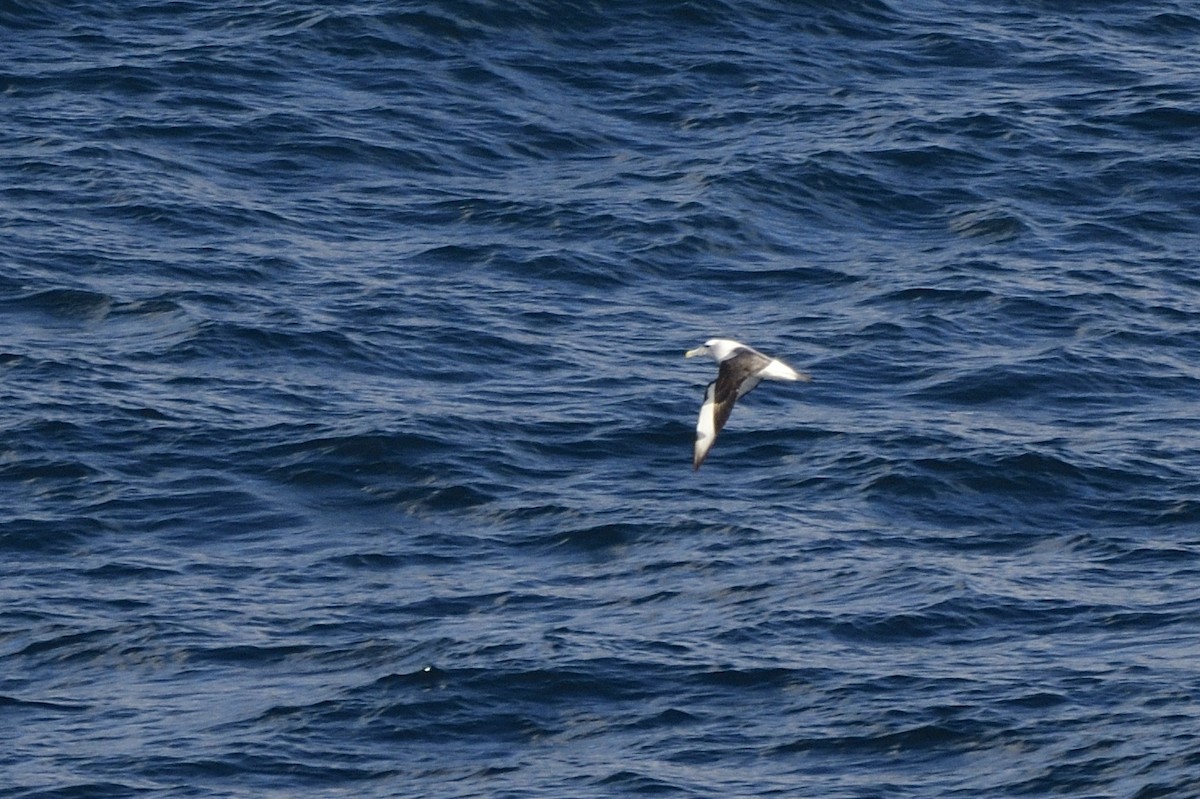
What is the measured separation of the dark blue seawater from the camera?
106 ft

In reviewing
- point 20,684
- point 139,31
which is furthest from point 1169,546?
point 139,31

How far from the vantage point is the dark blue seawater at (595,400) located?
3231 centimetres

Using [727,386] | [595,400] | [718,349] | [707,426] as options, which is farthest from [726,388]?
[595,400]

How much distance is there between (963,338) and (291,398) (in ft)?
33.0

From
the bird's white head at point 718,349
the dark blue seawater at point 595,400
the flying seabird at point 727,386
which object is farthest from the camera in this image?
the dark blue seawater at point 595,400

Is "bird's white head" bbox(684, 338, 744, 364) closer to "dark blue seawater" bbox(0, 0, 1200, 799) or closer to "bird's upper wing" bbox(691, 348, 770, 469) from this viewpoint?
"bird's upper wing" bbox(691, 348, 770, 469)

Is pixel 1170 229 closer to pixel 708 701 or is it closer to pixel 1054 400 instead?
pixel 1054 400

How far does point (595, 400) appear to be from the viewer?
129 ft

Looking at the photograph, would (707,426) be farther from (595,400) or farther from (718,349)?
(595,400)

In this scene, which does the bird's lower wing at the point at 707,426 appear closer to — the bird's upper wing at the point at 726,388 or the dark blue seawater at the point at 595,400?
the bird's upper wing at the point at 726,388

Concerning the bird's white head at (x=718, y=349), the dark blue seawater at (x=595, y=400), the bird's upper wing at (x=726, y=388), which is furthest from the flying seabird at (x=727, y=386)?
the dark blue seawater at (x=595, y=400)

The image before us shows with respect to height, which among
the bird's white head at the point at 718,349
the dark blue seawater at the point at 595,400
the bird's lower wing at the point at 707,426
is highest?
the bird's white head at the point at 718,349

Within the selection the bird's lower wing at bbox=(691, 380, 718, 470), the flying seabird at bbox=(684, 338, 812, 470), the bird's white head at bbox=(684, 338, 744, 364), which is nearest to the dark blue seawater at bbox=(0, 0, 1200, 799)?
the bird's lower wing at bbox=(691, 380, 718, 470)

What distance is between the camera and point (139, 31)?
165 feet
